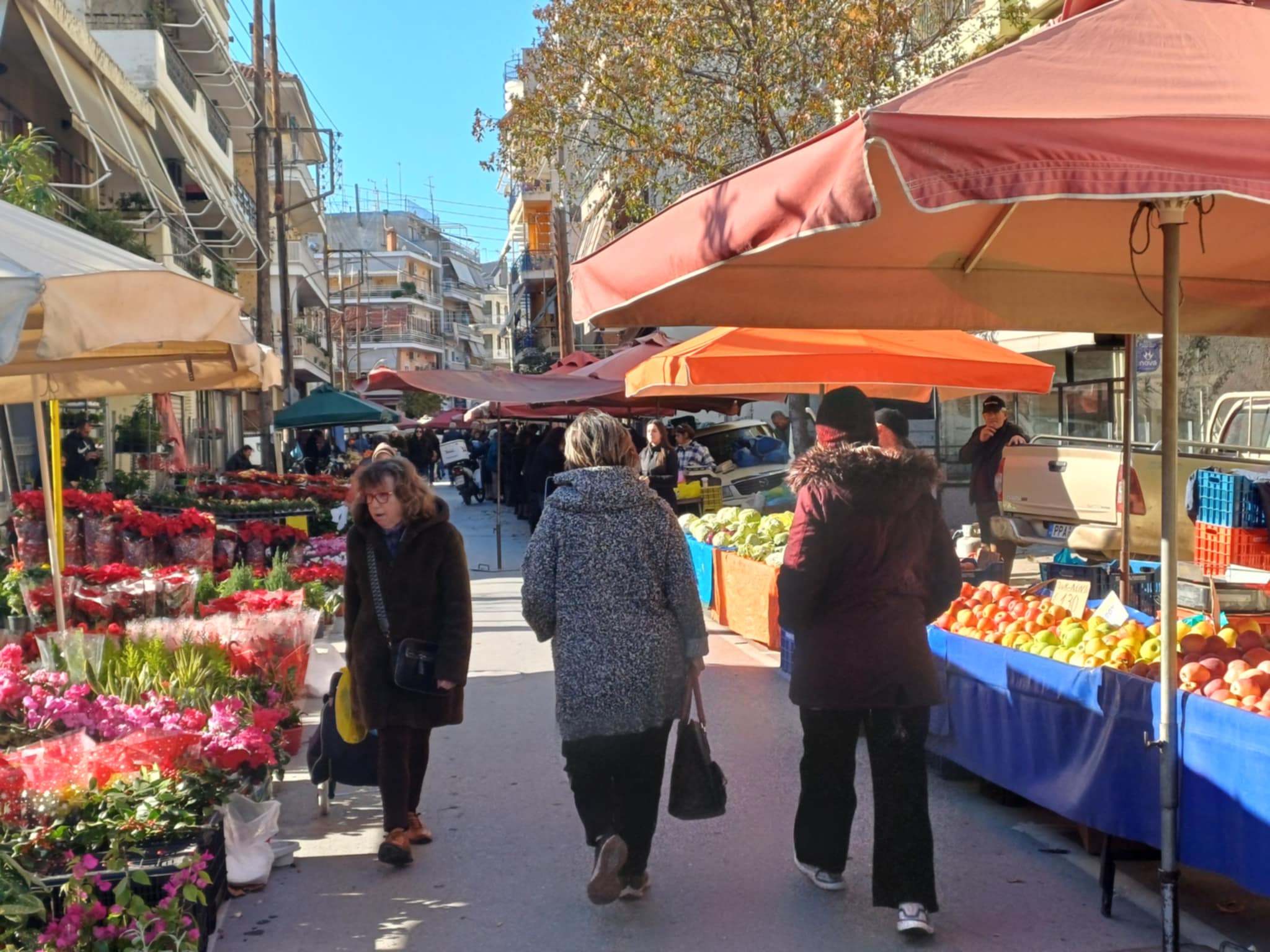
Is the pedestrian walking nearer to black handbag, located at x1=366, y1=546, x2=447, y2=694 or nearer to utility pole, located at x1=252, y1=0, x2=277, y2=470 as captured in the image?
black handbag, located at x1=366, y1=546, x2=447, y2=694

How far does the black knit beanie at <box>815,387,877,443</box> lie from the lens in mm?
4645

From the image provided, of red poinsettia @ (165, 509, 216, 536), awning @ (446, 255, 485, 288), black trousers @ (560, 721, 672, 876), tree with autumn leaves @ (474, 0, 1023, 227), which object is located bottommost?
black trousers @ (560, 721, 672, 876)

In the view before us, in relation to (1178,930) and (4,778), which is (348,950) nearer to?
(4,778)

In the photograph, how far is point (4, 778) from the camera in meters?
4.20

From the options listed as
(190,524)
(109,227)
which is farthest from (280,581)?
(109,227)

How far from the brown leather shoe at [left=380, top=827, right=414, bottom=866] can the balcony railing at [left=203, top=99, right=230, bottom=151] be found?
29503 mm

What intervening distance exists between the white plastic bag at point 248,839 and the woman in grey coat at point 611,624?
1343 mm

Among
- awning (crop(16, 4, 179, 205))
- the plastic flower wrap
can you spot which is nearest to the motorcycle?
awning (crop(16, 4, 179, 205))

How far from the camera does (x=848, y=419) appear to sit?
4648 mm

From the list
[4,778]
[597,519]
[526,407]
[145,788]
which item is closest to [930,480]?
[597,519]

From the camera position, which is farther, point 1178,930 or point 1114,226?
point 1114,226

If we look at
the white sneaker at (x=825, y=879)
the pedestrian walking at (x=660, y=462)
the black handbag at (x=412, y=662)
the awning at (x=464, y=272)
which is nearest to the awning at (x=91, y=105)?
the pedestrian walking at (x=660, y=462)

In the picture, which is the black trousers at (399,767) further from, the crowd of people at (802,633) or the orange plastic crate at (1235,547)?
the orange plastic crate at (1235,547)

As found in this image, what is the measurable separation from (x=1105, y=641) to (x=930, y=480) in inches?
54.5
